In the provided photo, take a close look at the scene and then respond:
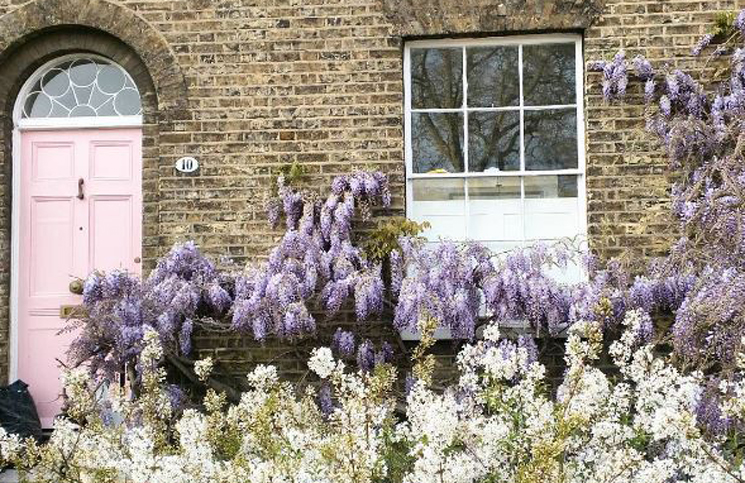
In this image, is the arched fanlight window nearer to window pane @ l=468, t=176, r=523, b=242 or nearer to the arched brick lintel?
the arched brick lintel

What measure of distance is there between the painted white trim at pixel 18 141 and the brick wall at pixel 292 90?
0.28 feet

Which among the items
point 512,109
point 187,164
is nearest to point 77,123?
point 187,164

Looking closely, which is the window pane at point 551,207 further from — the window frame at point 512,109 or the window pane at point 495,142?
the window pane at point 495,142

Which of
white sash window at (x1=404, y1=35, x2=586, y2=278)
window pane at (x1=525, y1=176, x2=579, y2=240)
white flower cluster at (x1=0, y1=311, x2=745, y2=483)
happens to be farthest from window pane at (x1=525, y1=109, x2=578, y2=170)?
white flower cluster at (x1=0, y1=311, x2=745, y2=483)

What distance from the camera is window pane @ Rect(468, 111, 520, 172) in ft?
20.7

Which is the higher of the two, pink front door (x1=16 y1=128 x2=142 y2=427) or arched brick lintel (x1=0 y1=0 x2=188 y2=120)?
arched brick lintel (x1=0 y1=0 x2=188 y2=120)

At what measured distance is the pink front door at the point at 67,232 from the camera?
6.52 m

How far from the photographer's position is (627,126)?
6.16 meters

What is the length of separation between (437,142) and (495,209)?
2.26 ft

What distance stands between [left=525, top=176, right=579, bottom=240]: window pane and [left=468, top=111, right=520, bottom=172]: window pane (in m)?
0.24

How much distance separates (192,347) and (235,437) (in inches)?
104

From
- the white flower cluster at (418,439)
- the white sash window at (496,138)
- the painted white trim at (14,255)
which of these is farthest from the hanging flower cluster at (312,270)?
the painted white trim at (14,255)

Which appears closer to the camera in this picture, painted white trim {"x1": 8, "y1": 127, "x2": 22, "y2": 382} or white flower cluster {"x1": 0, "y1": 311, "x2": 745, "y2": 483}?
white flower cluster {"x1": 0, "y1": 311, "x2": 745, "y2": 483}

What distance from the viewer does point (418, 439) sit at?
11.0 feet
